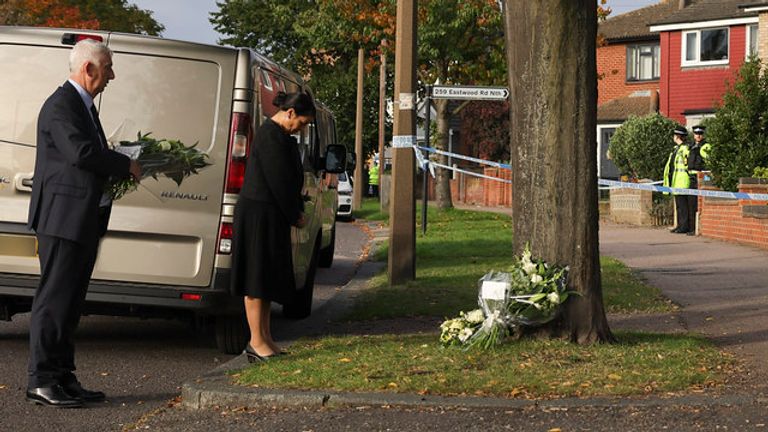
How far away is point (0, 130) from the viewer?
30.0ft

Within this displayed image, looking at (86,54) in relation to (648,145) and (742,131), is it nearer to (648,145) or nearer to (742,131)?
(742,131)

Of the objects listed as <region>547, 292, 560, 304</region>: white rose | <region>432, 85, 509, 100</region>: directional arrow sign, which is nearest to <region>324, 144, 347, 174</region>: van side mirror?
<region>547, 292, 560, 304</region>: white rose

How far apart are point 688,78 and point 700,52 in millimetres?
909

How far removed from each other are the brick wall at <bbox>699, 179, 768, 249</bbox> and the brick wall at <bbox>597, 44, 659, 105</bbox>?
32.2 meters

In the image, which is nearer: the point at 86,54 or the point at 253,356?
the point at 86,54

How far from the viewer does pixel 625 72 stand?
55188mm

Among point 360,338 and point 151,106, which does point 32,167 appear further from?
point 360,338

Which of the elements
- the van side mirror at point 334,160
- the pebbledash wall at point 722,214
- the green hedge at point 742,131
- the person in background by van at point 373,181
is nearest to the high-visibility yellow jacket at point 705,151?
the green hedge at point 742,131

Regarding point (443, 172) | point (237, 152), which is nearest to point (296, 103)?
point (237, 152)

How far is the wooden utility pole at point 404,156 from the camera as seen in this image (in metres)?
13.8

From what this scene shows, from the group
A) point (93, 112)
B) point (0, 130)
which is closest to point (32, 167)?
point (0, 130)

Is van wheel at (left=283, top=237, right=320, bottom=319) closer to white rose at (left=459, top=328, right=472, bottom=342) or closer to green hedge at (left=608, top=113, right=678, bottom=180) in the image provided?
white rose at (left=459, top=328, right=472, bottom=342)

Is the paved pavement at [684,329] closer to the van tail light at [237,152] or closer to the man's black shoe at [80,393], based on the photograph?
the man's black shoe at [80,393]

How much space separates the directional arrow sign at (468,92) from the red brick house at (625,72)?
34520mm
